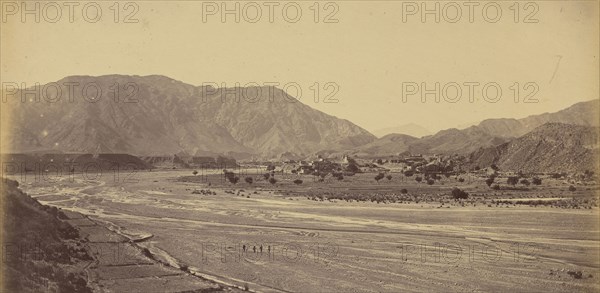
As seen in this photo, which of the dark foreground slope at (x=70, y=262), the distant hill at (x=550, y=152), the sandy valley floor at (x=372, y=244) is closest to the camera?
the dark foreground slope at (x=70, y=262)

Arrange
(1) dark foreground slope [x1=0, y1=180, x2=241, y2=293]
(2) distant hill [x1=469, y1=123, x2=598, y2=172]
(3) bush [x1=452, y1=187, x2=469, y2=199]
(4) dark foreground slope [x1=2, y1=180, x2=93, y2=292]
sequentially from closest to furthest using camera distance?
(4) dark foreground slope [x1=2, y1=180, x2=93, y2=292] → (1) dark foreground slope [x1=0, y1=180, x2=241, y2=293] → (3) bush [x1=452, y1=187, x2=469, y2=199] → (2) distant hill [x1=469, y1=123, x2=598, y2=172]

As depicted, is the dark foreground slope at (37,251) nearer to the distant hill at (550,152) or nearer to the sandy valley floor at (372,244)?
the sandy valley floor at (372,244)

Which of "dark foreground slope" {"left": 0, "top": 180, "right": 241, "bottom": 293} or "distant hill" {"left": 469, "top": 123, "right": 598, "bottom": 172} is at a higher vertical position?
"distant hill" {"left": 469, "top": 123, "right": 598, "bottom": 172}

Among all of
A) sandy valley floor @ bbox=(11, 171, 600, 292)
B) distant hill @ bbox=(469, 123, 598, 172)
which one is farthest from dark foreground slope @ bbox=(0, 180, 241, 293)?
distant hill @ bbox=(469, 123, 598, 172)

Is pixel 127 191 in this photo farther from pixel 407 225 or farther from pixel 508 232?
pixel 508 232

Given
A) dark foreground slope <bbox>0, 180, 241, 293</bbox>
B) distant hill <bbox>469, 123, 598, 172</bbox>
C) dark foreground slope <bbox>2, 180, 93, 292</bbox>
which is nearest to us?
dark foreground slope <bbox>2, 180, 93, 292</bbox>

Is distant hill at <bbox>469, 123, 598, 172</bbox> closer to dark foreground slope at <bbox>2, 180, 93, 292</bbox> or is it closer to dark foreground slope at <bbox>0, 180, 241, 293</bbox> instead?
dark foreground slope at <bbox>0, 180, 241, 293</bbox>

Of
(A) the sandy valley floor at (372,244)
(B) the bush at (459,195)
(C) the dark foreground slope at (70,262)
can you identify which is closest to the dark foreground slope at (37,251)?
(C) the dark foreground slope at (70,262)

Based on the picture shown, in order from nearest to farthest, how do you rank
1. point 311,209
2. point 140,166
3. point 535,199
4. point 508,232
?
point 508,232, point 311,209, point 535,199, point 140,166

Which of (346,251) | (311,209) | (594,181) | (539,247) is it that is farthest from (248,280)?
(594,181)
